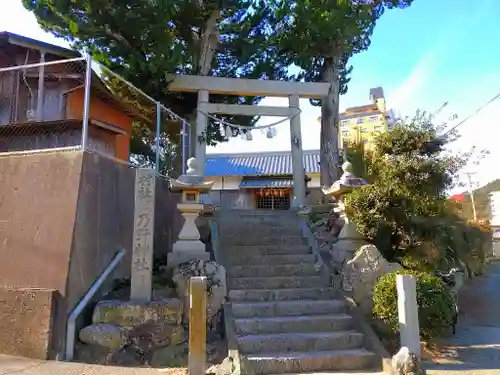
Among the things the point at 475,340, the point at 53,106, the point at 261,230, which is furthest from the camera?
the point at 53,106

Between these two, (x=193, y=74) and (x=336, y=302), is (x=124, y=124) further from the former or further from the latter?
(x=336, y=302)

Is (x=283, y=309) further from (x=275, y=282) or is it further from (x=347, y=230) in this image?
(x=347, y=230)

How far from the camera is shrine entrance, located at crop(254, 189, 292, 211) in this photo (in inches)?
878

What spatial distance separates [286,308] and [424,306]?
206cm

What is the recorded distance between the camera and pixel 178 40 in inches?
462

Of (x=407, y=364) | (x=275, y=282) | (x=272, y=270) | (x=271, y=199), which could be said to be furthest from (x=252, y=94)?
(x=271, y=199)

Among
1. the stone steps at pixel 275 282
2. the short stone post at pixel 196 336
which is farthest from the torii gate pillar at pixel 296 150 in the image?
the short stone post at pixel 196 336

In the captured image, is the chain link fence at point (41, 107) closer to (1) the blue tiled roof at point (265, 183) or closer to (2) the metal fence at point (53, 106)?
(2) the metal fence at point (53, 106)

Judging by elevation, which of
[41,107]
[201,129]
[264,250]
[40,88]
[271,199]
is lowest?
[264,250]

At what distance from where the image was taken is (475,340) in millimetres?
6609

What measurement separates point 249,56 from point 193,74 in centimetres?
181

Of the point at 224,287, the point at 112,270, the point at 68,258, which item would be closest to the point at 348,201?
the point at 224,287

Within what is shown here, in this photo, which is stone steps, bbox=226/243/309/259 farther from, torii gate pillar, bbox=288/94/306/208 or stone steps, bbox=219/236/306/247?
torii gate pillar, bbox=288/94/306/208

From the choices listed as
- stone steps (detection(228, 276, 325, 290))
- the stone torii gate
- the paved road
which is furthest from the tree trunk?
stone steps (detection(228, 276, 325, 290))
